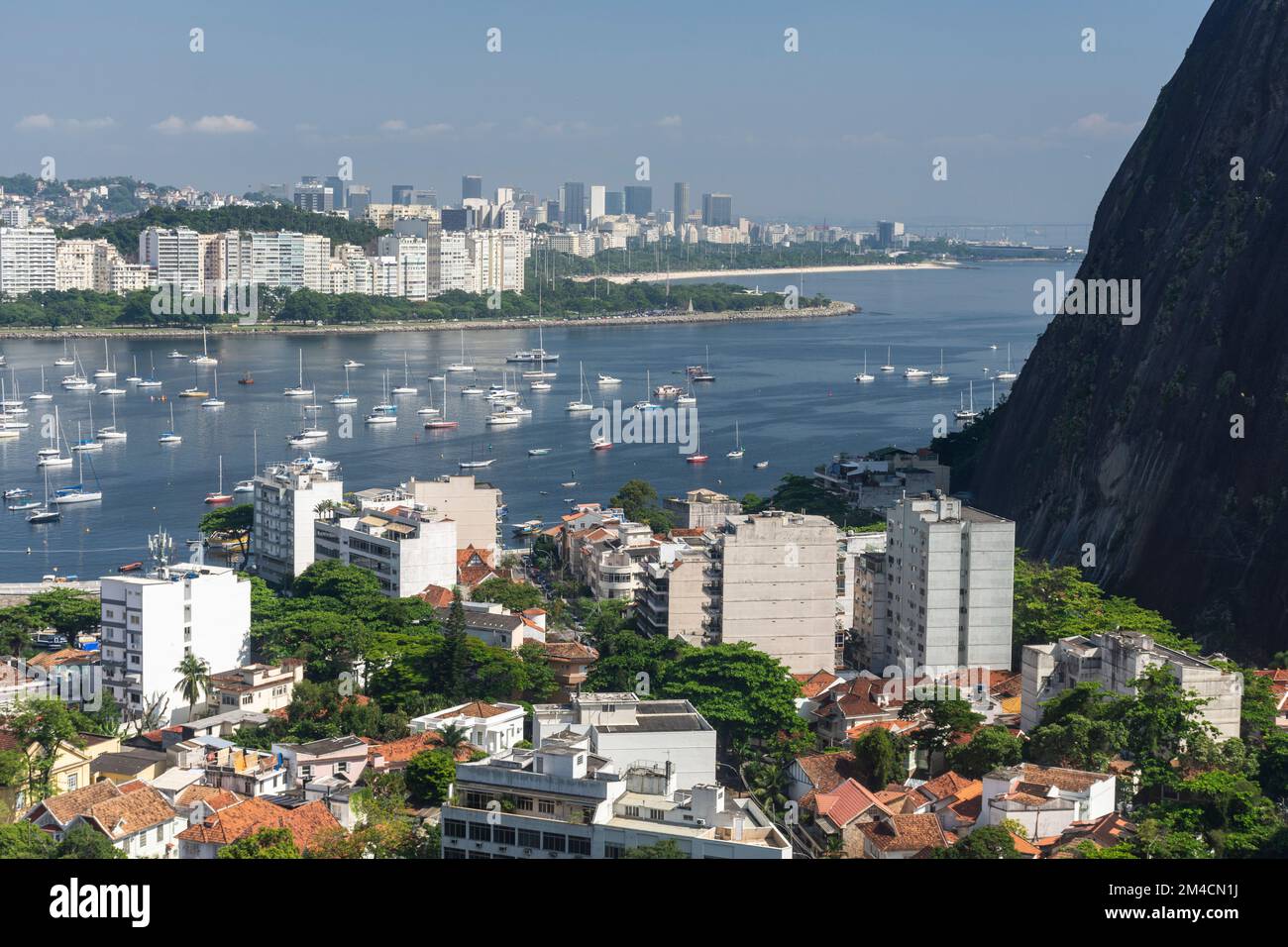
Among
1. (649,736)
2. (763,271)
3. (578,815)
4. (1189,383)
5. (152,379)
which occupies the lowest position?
(649,736)

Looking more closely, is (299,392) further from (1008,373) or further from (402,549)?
(402,549)

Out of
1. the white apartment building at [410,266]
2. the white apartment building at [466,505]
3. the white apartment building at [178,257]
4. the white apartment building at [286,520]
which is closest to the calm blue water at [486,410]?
the white apartment building at [286,520]

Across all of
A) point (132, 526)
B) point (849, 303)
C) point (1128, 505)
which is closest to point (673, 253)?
point (849, 303)

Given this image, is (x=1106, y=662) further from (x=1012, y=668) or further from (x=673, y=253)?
(x=673, y=253)

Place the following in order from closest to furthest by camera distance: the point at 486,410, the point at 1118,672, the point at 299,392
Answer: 1. the point at 1118,672
2. the point at 486,410
3. the point at 299,392

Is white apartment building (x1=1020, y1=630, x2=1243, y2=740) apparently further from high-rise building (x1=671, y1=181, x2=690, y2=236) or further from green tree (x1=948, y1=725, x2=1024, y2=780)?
high-rise building (x1=671, y1=181, x2=690, y2=236)

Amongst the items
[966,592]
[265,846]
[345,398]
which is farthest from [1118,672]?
[345,398]
